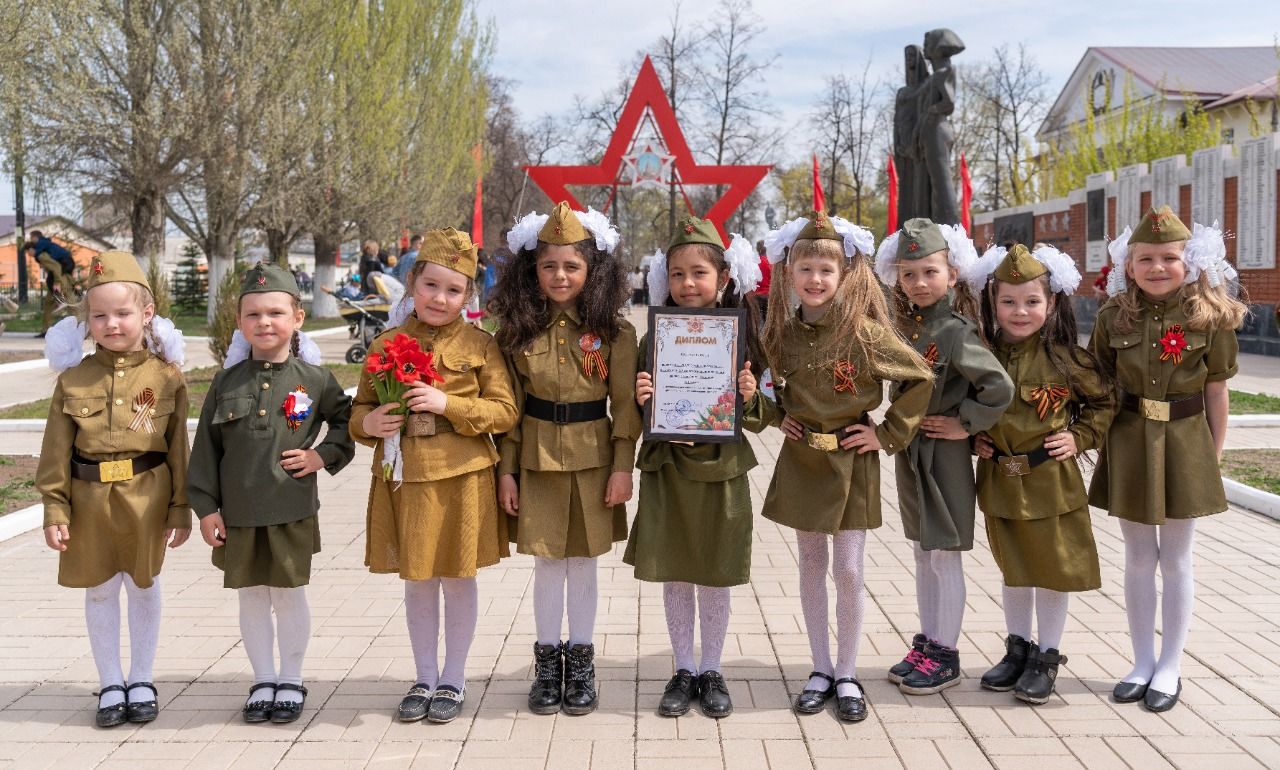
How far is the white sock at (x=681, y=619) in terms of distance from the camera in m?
3.84

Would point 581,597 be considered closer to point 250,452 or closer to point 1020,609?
point 250,452

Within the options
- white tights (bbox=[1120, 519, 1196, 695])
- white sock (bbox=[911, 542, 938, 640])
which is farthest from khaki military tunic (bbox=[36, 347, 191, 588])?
white tights (bbox=[1120, 519, 1196, 695])

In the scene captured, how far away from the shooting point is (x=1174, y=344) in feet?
12.4

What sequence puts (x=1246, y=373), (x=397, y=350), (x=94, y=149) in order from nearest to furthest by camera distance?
(x=397, y=350) → (x=1246, y=373) → (x=94, y=149)

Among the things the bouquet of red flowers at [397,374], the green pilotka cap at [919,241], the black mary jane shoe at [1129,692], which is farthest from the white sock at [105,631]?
the black mary jane shoe at [1129,692]

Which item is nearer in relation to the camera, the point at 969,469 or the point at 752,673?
the point at 969,469

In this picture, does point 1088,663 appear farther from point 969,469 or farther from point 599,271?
point 599,271

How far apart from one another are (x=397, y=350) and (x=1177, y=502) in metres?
2.70

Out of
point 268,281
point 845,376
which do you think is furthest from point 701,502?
point 268,281

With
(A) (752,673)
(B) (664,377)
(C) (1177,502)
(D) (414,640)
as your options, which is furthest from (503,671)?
(C) (1177,502)

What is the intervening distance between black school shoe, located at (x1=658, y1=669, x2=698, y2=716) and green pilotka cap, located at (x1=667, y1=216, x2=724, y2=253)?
4.93 feet

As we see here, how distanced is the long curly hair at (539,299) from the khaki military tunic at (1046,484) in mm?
1400

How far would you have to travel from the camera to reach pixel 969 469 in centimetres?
389

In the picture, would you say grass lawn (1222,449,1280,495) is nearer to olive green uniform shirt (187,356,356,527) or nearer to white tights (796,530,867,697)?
white tights (796,530,867,697)
